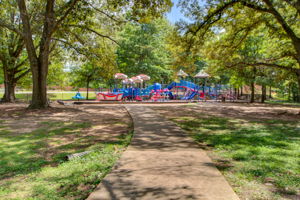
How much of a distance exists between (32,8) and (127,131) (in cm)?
1751

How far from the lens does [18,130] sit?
8.98 m

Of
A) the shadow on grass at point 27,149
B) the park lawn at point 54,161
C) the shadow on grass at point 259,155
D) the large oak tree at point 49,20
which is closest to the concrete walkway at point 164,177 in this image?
the park lawn at point 54,161

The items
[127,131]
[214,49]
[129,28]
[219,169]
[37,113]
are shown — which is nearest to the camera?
[219,169]

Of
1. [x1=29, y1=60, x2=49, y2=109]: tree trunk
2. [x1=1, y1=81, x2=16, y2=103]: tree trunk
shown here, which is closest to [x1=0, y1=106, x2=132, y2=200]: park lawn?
[x1=29, y1=60, x2=49, y2=109]: tree trunk

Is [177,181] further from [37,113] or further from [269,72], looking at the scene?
[269,72]

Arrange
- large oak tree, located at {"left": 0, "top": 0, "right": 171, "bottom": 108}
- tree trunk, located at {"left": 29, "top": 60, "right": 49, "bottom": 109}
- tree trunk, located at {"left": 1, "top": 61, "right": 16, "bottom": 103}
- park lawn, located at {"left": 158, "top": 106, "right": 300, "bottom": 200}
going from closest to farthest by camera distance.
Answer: park lawn, located at {"left": 158, "top": 106, "right": 300, "bottom": 200} < large oak tree, located at {"left": 0, "top": 0, "right": 171, "bottom": 108} < tree trunk, located at {"left": 29, "top": 60, "right": 49, "bottom": 109} < tree trunk, located at {"left": 1, "top": 61, "right": 16, "bottom": 103}

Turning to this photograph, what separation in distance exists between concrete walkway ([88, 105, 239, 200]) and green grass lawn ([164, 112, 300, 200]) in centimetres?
35

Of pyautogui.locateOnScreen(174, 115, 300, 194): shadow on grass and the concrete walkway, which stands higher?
the concrete walkway

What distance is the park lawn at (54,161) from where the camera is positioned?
144 inches

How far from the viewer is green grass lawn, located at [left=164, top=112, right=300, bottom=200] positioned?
360 cm

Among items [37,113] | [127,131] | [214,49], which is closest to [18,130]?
[127,131]

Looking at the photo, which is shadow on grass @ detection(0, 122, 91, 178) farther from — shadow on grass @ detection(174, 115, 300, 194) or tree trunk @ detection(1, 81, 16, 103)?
tree trunk @ detection(1, 81, 16, 103)

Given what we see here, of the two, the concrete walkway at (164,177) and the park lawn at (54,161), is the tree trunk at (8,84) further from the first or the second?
the concrete walkway at (164,177)

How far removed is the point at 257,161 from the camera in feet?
16.3
